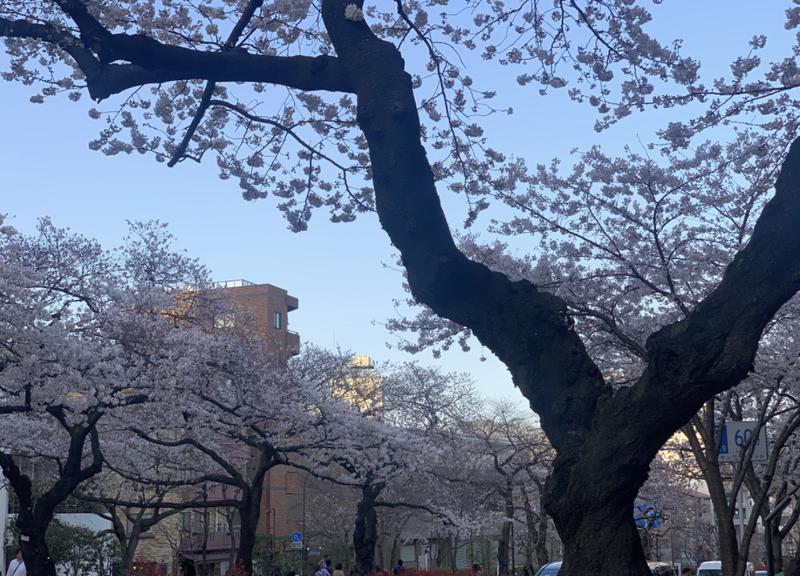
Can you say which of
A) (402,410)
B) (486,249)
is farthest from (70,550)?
(486,249)

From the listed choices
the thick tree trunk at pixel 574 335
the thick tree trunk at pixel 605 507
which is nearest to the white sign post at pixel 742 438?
the thick tree trunk at pixel 574 335

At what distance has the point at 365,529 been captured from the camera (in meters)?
26.7

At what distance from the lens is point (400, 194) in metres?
5.83

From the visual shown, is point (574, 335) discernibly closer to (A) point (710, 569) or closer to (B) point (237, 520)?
(A) point (710, 569)

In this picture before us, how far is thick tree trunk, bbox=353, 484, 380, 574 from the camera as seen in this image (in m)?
25.9

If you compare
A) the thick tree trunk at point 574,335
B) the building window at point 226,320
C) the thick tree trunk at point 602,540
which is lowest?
the thick tree trunk at point 602,540

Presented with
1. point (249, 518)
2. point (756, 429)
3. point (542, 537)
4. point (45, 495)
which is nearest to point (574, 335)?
point (756, 429)

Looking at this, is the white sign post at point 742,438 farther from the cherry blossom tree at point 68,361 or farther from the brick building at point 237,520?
the brick building at point 237,520

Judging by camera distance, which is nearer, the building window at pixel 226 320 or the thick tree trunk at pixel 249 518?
the thick tree trunk at pixel 249 518

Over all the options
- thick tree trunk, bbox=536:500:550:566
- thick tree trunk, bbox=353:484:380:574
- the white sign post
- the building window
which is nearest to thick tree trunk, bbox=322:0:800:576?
the white sign post

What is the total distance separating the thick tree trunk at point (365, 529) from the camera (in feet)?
84.8

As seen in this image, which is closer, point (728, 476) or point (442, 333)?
point (442, 333)

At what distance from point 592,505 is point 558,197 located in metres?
9.87

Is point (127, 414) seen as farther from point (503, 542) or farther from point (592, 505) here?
point (503, 542)
